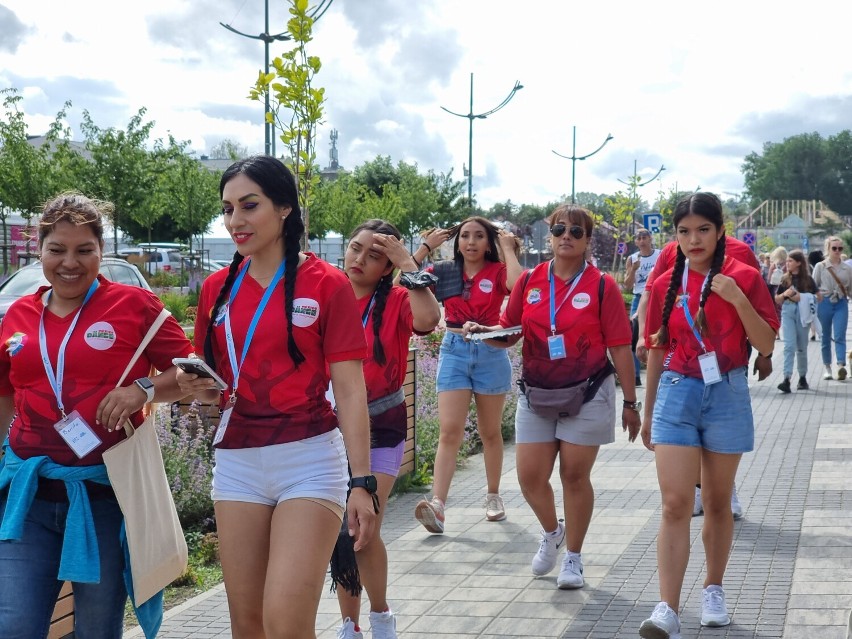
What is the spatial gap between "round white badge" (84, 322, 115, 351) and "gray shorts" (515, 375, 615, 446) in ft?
9.36

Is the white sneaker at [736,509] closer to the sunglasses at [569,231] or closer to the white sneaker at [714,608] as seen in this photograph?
the white sneaker at [714,608]

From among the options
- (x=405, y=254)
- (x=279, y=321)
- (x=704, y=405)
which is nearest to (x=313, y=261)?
(x=279, y=321)

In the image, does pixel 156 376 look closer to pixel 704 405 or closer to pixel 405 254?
pixel 405 254

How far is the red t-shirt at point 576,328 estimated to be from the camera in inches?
233

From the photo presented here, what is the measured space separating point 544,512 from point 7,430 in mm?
3033

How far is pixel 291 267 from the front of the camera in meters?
3.55

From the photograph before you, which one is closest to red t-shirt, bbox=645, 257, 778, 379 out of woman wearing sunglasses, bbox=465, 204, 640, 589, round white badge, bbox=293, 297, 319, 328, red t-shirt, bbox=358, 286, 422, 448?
woman wearing sunglasses, bbox=465, 204, 640, 589

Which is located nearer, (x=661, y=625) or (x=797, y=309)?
(x=661, y=625)

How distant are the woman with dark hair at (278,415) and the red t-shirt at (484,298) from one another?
4071 mm

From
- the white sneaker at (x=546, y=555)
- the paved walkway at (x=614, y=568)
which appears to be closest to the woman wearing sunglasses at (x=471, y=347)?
the paved walkway at (x=614, y=568)

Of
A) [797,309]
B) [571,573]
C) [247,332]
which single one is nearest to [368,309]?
[247,332]

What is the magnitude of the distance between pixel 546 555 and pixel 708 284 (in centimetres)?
187

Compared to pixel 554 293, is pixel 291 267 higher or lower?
higher

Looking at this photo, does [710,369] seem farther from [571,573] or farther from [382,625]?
[382,625]
